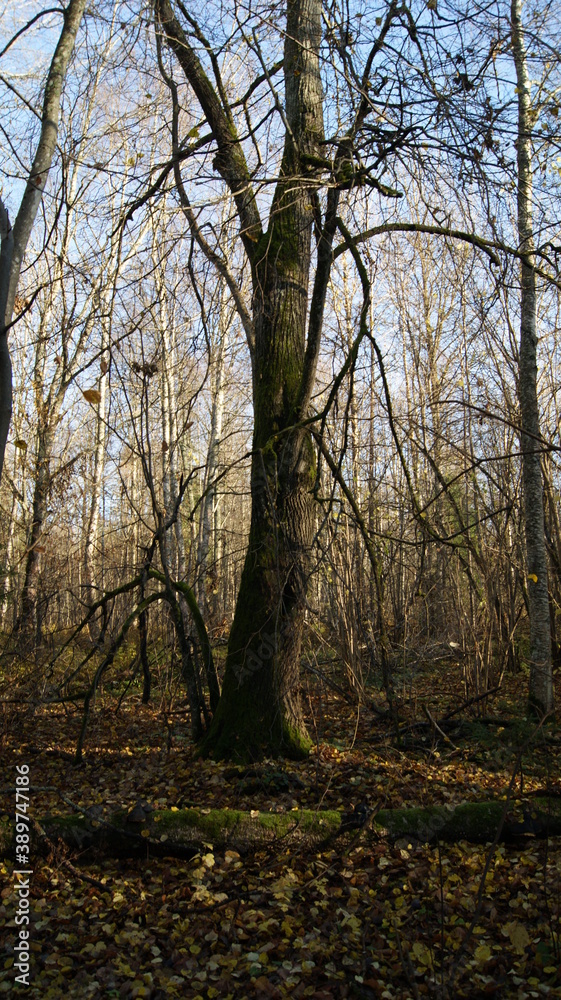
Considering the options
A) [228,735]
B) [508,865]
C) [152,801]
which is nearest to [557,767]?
[508,865]

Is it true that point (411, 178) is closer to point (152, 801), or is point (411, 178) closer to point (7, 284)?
point (7, 284)

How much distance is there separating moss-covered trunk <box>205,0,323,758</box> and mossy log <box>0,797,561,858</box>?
3.06 feet

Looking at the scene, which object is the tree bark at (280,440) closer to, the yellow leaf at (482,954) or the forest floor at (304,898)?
the forest floor at (304,898)

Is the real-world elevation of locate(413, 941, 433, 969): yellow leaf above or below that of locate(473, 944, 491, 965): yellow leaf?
below

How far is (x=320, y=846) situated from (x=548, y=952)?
1.30 m

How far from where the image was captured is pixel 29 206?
318 centimetres

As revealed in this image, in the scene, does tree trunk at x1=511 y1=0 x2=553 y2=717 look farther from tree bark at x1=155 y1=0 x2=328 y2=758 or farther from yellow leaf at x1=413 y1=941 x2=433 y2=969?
yellow leaf at x1=413 y1=941 x2=433 y2=969

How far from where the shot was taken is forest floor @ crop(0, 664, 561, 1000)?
2.55m

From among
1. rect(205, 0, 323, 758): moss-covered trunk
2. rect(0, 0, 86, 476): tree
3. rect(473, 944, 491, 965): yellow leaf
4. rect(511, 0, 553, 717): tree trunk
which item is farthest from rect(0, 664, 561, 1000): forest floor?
rect(0, 0, 86, 476): tree

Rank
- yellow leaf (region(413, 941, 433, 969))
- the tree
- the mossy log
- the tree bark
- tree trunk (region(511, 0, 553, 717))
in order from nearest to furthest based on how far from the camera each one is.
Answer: the tree
yellow leaf (region(413, 941, 433, 969))
the mossy log
the tree bark
tree trunk (region(511, 0, 553, 717))

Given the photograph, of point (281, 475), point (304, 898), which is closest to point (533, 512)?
point (281, 475)

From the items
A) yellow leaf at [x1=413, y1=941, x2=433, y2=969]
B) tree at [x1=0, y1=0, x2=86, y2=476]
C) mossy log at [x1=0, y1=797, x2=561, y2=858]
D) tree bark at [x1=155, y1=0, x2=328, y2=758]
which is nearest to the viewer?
tree at [x1=0, y1=0, x2=86, y2=476]

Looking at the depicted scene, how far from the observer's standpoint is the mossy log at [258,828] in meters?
3.51

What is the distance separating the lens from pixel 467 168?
11.9 feet
